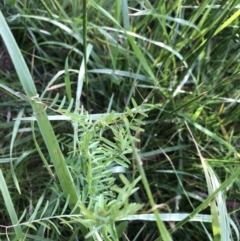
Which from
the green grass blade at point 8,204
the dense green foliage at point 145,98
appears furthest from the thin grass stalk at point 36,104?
the dense green foliage at point 145,98

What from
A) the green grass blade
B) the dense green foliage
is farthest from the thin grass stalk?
the dense green foliage

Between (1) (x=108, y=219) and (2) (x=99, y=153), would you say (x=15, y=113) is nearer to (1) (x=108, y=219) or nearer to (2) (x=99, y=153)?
(2) (x=99, y=153)

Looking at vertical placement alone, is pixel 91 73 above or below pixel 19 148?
above

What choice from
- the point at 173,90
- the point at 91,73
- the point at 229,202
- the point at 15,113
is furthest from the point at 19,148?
the point at 229,202

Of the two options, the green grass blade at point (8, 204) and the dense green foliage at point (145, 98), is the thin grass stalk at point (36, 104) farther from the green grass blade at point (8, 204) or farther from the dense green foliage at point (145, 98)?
the dense green foliage at point (145, 98)

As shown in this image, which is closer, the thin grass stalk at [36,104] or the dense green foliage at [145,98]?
the thin grass stalk at [36,104]

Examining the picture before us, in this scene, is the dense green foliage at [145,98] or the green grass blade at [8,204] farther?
the dense green foliage at [145,98]

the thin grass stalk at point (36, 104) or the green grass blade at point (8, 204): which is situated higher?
the thin grass stalk at point (36, 104)

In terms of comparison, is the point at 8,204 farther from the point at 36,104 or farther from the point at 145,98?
the point at 145,98

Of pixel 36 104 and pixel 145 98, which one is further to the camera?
pixel 145 98

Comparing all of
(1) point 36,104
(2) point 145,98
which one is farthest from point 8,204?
(2) point 145,98

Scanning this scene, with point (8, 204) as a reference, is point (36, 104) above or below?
above
